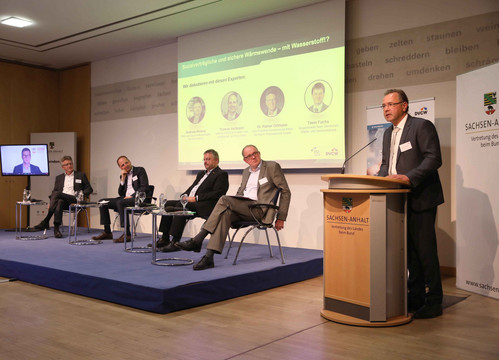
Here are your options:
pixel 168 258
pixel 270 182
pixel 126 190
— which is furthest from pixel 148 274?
pixel 126 190

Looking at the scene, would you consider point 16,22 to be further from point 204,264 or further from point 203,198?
point 204,264

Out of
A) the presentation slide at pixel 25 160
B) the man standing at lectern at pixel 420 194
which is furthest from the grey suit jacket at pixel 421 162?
the presentation slide at pixel 25 160

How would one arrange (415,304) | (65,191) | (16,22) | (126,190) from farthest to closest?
(65,191)
(16,22)
(126,190)
(415,304)

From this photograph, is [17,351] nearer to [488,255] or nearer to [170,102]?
[488,255]

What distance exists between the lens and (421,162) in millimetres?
3039

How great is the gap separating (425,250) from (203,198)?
2.48 m

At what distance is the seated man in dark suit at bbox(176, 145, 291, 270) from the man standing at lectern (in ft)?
5.17

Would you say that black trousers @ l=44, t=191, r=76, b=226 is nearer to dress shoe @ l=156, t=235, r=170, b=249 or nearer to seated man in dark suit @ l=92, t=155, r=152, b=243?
seated man in dark suit @ l=92, t=155, r=152, b=243

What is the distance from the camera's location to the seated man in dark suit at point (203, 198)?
195 inches

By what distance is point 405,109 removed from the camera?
10.3ft

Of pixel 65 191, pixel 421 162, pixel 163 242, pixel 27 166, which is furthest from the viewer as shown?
pixel 27 166

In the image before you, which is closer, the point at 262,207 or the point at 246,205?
the point at 246,205

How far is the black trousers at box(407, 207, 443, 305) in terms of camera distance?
3051 millimetres

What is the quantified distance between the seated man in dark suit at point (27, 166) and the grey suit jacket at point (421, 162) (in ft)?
20.8
